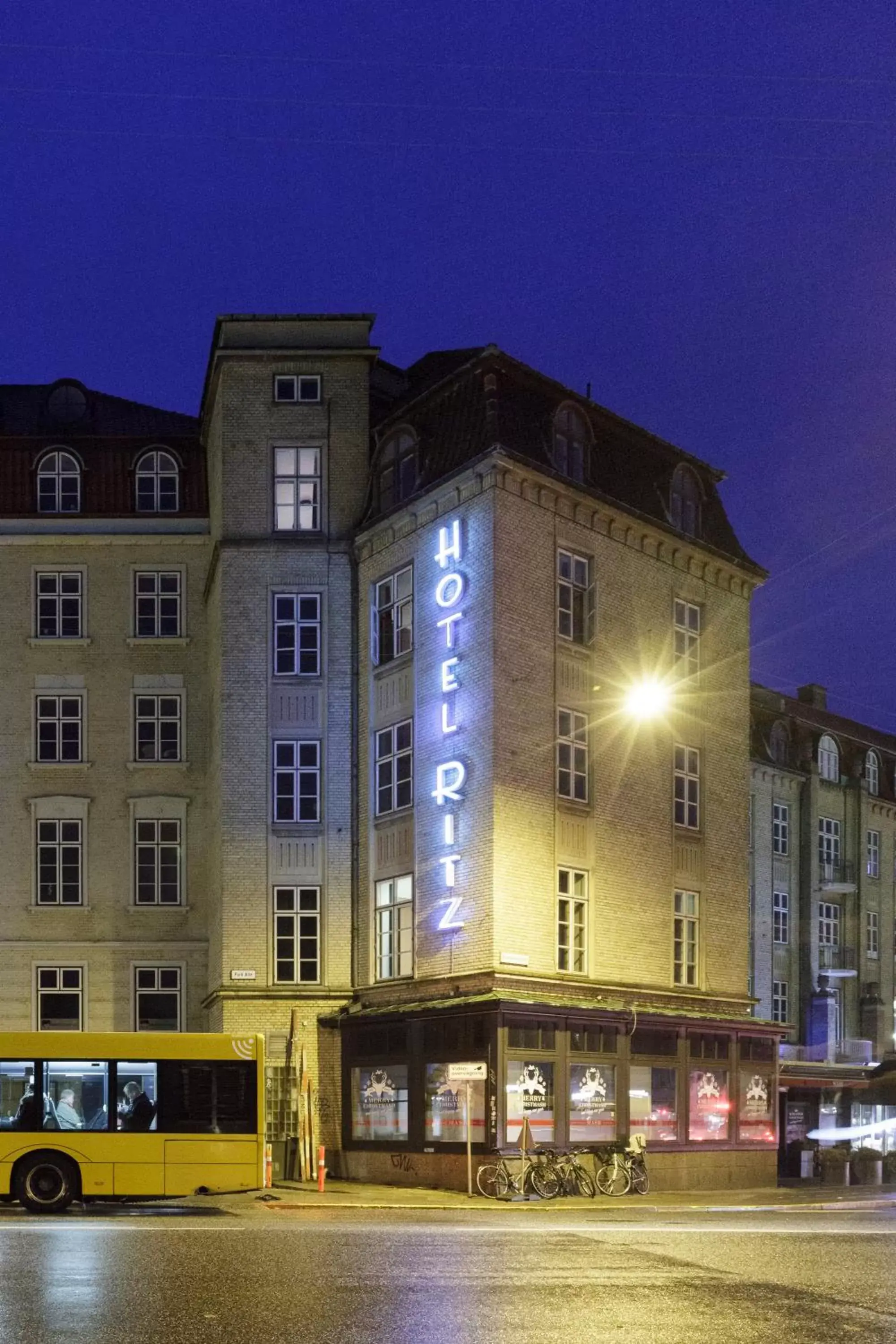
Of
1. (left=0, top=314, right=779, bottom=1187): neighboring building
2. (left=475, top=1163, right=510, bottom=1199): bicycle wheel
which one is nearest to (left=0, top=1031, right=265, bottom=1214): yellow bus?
(left=475, top=1163, right=510, bottom=1199): bicycle wheel

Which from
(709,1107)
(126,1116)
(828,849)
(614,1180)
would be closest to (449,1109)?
(614,1180)

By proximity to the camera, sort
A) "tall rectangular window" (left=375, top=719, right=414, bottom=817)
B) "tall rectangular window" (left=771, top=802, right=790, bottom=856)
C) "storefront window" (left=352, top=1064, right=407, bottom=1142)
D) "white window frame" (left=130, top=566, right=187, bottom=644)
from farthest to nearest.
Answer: "tall rectangular window" (left=771, top=802, right=790, bottom=856) → "white window frame" (left=130, top=566, right=187, bottom=644) → "tall rectangular window" (left=375, top=719, right=414, bottom=817) → "storefront window" (left=352, top=1064, right=407, bottom=1142)

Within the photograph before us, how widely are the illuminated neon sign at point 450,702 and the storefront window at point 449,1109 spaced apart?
2.89 metres

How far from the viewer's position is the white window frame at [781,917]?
57.0 metres

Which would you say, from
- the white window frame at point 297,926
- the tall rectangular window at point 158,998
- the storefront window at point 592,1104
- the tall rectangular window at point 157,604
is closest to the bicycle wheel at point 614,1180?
the storefront window at point 592,1104

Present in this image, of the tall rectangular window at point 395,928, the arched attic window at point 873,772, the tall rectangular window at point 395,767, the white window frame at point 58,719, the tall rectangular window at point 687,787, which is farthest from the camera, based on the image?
the arched attic window at point 873,772

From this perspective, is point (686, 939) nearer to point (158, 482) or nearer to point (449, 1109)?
point (449, 1109)

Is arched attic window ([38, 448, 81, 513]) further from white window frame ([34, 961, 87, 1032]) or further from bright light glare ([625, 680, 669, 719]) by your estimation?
bright light glare ([625, 680, 669, 719])

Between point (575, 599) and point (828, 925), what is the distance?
2857 cm

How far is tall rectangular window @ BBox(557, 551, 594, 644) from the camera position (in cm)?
3522

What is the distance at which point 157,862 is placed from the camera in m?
40.6

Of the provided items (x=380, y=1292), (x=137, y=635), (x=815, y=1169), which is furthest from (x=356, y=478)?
(x=380, y=1292)

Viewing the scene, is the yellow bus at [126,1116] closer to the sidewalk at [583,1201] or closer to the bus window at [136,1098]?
the bus window at [136,1098]

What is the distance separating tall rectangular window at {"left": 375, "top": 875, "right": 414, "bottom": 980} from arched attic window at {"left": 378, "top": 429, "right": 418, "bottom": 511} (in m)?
8.08
